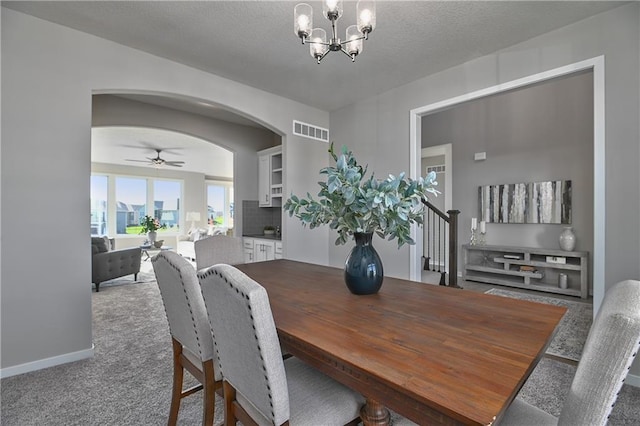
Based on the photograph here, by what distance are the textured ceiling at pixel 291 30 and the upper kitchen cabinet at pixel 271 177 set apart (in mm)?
1704

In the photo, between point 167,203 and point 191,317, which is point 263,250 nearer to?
point 191,317

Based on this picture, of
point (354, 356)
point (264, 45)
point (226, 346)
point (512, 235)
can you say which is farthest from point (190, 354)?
point (512, 235)

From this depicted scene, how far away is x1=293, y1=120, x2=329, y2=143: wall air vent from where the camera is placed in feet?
13.5

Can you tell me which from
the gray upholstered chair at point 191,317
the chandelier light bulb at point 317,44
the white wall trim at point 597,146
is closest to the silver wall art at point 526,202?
the white wall trim at point 597,146

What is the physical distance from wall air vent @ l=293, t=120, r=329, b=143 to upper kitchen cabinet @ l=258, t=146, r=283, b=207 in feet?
2.19

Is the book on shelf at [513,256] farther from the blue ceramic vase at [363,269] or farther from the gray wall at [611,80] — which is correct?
the blue ceramic vase at [363,269]

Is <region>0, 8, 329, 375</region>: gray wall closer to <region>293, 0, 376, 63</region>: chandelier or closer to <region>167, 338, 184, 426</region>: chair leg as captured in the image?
<region>167, 338, 184, 426</region>: chair leg

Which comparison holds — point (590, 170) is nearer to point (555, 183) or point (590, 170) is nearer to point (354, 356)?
point (555, 183)

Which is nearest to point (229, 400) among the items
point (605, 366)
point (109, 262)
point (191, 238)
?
point (605, 366)

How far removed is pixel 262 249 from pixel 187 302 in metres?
3.28

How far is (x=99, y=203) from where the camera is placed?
8.80 meters

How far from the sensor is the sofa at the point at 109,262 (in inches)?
183

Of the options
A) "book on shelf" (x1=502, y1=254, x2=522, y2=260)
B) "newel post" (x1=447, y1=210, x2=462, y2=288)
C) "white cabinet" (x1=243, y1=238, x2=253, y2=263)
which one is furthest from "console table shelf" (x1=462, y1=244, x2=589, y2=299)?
"white cabinet" (x1=243, y1=238, x2=253, y2=263)

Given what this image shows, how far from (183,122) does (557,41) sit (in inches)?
177
